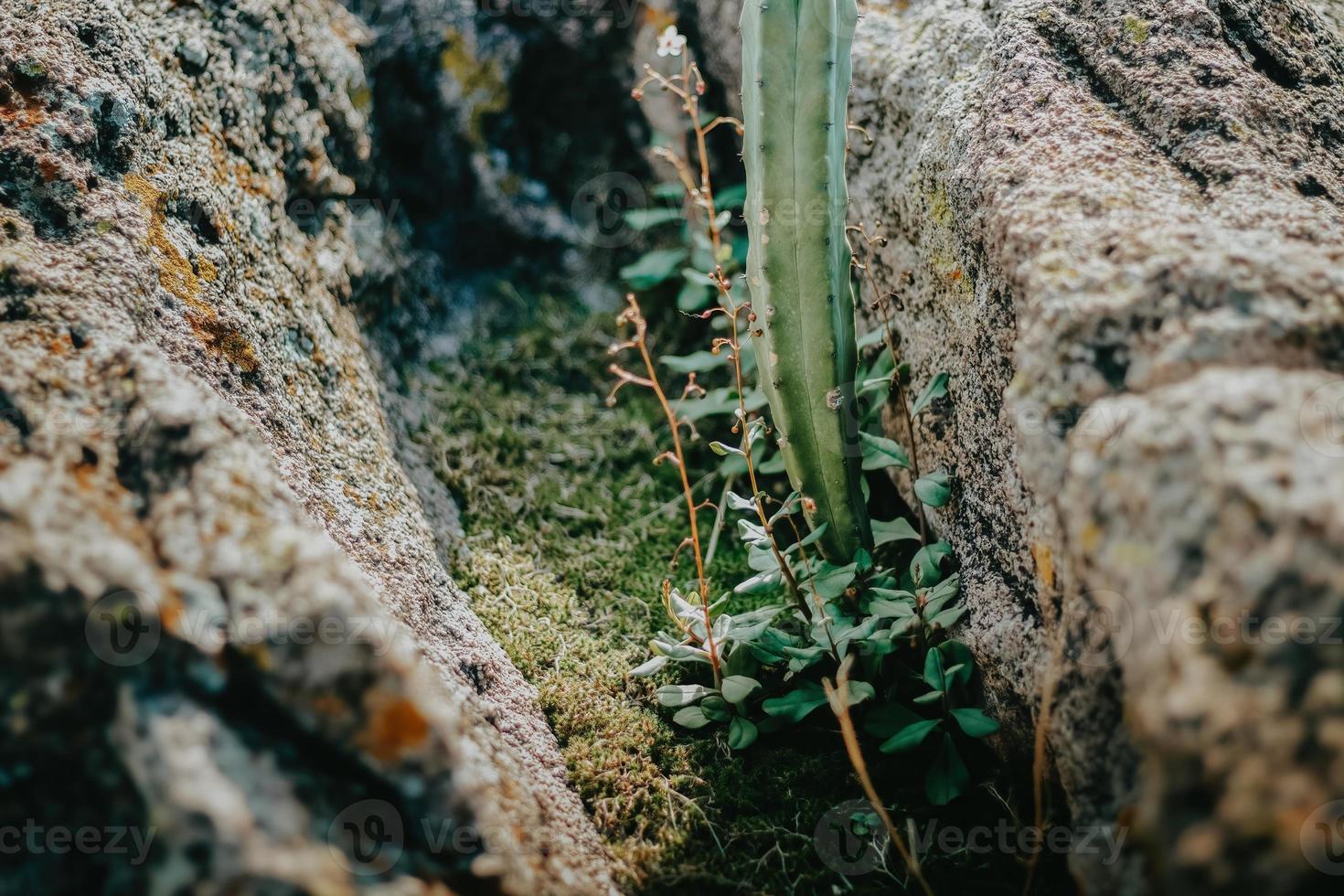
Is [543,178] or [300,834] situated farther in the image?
[543,178]

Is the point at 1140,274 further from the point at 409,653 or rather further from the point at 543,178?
the point at 543,178

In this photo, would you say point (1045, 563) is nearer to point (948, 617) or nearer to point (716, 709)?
point (948, 617)

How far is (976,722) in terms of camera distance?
149cm

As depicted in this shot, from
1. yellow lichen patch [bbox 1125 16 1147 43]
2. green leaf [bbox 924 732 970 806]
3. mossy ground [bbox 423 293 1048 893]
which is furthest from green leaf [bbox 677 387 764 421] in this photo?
yellow lichen patch [bbox 1125 16 1147 43]

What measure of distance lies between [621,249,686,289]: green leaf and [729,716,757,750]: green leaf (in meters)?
1.52

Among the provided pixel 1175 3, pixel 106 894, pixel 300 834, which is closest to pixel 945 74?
pixel 1175 3

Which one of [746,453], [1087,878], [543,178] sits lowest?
[1087,878]

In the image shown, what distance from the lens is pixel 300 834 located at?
100cm

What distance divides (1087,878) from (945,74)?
1.68 metres
